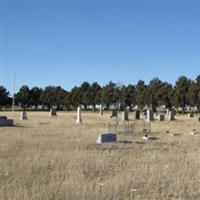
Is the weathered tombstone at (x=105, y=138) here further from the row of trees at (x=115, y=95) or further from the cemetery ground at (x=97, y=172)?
the row of trees at (x=115, y=95)

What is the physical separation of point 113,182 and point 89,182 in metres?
0.53

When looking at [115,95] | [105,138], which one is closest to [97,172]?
[105,138]

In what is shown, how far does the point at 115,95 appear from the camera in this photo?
145250 millimetres

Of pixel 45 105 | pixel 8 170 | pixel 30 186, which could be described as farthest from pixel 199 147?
pixel 45 105

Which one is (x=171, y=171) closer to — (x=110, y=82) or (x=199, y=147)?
(x=199, y=147)

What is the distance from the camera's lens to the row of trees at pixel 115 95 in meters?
120

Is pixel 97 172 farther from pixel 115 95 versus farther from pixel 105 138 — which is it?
pixel 115 95

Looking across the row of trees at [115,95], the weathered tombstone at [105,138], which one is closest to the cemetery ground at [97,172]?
the weathered tombstone at [105,138]

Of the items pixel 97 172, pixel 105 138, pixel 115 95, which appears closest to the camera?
pixel 97 172

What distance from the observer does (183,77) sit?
122500 mm

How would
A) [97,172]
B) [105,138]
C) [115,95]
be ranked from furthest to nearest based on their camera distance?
1. [115,95]
2. [105,138]
3. [97,172]

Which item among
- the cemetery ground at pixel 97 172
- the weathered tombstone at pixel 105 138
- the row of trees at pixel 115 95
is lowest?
the cemetery ground at pixel 97 172

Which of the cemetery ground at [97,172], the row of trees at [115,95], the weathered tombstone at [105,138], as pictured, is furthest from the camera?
the row of trees at [115,95]

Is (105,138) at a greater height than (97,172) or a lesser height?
greater
